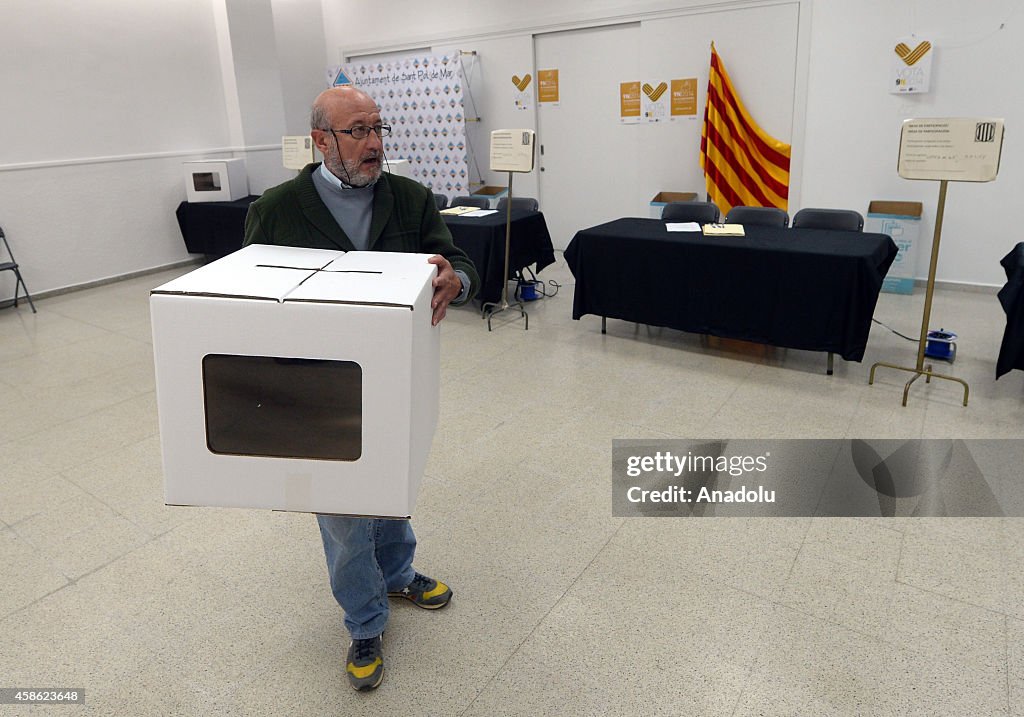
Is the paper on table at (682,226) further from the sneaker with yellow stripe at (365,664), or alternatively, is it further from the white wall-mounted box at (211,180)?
the white wall-mounted box at (211,180)

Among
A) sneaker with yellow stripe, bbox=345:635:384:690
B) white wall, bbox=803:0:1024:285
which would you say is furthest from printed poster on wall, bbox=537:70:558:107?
sneaker with yellow stripe, bbox=345:635:384:690

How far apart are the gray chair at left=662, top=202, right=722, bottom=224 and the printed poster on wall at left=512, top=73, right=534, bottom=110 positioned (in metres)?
2.99

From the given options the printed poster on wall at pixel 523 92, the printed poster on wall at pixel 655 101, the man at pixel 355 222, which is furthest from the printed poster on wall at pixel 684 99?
the man at pixel 355 222

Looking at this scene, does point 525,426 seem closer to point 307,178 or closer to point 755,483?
point 755,483

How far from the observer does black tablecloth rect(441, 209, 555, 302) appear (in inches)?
208

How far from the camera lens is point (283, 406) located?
4.09 feet

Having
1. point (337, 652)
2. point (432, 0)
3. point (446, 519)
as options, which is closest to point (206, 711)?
point (337, 652)

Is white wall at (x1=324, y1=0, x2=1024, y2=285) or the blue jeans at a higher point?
white wall at (x1=324, y1=0, x2=1024, y2=285)

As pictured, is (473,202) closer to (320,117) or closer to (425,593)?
(425,593)

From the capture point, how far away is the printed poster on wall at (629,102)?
6.95m

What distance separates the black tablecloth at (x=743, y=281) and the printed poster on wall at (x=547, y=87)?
3207mm

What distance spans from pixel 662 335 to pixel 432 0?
5462mm

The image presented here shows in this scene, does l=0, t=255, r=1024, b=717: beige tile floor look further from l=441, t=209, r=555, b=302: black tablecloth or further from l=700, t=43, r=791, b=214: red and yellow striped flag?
l=700, t=43, r=791, b=214: red and yellow striped flag

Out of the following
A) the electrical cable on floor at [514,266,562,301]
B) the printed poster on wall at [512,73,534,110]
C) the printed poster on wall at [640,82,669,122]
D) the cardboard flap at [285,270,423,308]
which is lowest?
the electrical cable on floor at [514,266,562,301]
